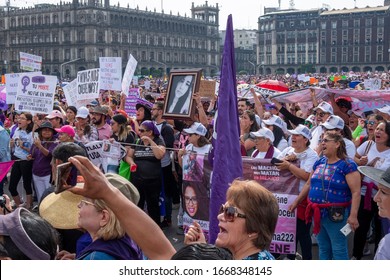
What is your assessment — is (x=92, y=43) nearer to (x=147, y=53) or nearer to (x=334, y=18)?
(x=147, y=53)

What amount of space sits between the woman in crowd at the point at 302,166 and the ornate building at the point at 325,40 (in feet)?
303

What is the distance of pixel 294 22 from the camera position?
99625mm

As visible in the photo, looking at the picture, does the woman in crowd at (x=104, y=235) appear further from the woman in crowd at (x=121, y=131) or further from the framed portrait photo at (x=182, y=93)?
the woman in crowd at (x=121, y=131)

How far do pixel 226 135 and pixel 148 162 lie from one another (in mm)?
2776

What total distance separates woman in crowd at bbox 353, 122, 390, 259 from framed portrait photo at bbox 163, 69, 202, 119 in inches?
70.9

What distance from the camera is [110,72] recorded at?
10.8m

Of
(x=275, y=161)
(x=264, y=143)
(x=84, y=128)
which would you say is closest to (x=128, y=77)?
(x=84, y=128)

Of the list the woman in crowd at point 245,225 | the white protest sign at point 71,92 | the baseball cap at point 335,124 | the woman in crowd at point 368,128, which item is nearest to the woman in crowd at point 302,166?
the baseball cap at point 335,124

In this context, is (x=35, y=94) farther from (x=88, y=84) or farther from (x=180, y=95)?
(x=180, y=95)

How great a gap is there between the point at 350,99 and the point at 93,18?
74.3m

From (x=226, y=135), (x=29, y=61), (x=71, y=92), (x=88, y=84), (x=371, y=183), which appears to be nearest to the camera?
(x=226, y=135)

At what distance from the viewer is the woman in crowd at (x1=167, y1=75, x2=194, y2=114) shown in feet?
21.2
